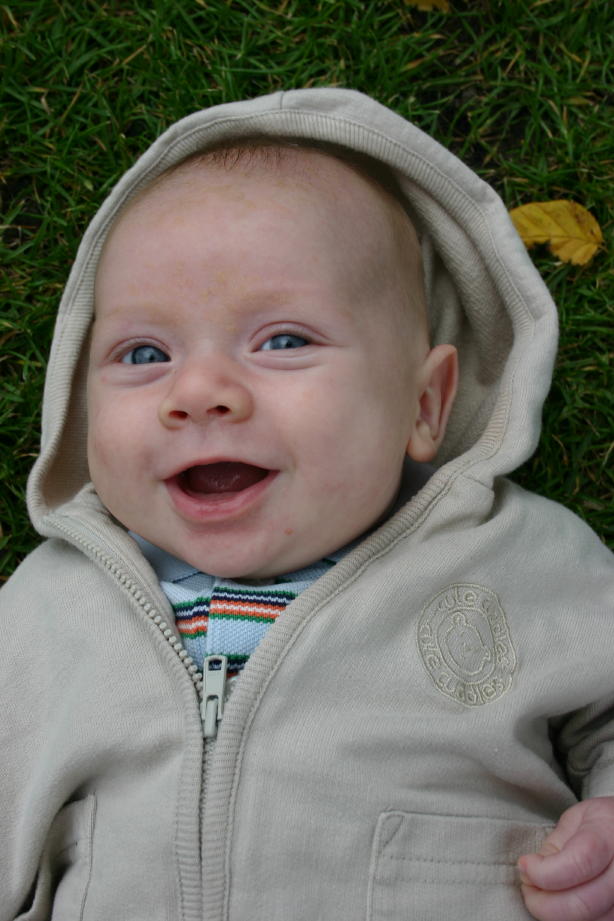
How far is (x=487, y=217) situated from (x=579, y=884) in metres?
1.50

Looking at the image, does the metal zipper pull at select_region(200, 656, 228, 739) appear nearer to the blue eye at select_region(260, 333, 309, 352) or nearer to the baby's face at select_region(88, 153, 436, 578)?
the baby's face at select_region(88, 153, 436, 578)

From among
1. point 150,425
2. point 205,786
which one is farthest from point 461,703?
point 150,425

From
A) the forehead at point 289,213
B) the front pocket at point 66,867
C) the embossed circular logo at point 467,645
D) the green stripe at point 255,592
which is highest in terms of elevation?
the forehead at point 289,213

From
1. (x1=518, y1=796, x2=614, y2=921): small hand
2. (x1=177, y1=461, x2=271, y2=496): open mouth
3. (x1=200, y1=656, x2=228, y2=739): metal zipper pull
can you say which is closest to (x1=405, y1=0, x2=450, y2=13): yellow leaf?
(x1=177, y1=461, x2=271, y2=496): open mouth

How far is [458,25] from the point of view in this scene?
3020 millimetres

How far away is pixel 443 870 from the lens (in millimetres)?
2010

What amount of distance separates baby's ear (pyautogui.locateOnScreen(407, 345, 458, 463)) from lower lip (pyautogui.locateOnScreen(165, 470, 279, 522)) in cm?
41

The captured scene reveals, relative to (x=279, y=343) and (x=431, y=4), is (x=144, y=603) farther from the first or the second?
(x=431, y=4)

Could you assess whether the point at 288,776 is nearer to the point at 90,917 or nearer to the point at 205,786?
Answer: the point at 205,786

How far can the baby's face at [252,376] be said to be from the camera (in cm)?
204

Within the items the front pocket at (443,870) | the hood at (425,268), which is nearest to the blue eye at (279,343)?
the hood at (425,268)

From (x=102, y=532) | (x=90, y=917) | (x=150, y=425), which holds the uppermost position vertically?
(x=150, y=425)

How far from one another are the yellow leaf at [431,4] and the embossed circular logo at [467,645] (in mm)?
1802

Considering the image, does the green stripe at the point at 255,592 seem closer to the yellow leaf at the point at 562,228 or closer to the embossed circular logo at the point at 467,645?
the embossed circular logo at the point at 467,645
